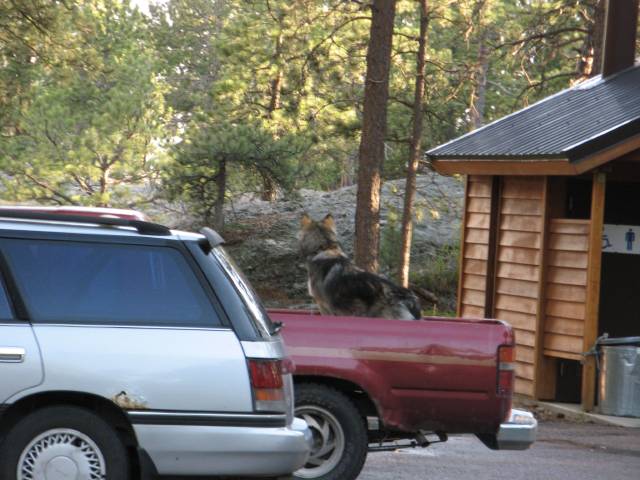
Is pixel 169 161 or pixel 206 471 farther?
pixel 169 161

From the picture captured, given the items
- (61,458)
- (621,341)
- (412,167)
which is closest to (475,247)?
(621,341)

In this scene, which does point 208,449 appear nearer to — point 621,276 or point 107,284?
point 107,284

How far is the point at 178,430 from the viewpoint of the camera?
22.1 feet

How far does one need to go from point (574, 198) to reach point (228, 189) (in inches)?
437

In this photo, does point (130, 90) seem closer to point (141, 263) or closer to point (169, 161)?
point (169, 161)

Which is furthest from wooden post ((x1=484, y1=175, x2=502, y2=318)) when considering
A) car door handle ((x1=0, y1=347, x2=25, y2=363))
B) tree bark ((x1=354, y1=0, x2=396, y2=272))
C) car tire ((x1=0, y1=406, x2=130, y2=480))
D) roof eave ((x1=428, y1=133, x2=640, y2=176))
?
car door handle ((x1=0, y1=347, x2=25, y2=363))

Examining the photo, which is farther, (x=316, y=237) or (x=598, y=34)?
A: (x=598, y=34)

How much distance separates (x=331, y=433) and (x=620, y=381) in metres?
6.57

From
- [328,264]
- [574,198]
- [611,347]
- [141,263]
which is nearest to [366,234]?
[574,198]

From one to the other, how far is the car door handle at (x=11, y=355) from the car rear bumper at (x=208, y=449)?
0.73 metres

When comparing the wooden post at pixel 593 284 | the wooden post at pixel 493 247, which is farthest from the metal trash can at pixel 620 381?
the wooden post at pixel 493 247

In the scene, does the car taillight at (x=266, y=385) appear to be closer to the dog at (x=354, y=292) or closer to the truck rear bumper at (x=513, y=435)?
the truck rear bumper at (x=513, y=435)

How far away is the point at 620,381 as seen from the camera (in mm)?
14398

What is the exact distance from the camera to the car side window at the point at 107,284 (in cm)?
691
